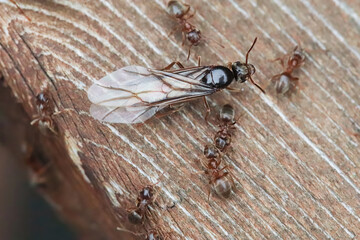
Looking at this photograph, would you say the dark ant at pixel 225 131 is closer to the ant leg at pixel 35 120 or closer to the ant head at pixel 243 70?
the ant head at pixel 243 70

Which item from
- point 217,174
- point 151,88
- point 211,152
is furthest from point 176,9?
point 217,174

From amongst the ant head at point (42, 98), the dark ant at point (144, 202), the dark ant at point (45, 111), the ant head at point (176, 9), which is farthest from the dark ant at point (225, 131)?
the ant head at point (42, 98)

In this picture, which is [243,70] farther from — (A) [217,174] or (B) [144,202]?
(B) [144,202]

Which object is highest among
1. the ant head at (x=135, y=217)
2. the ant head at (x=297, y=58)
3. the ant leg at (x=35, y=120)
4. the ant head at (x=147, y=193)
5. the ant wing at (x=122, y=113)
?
the ant leg at (x=35, y=120)

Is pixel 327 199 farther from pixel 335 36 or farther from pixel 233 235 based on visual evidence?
pixel 335 36

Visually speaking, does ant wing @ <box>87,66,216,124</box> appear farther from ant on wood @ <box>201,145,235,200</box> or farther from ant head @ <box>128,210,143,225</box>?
ant head @ <box>128,210,143,225</box>

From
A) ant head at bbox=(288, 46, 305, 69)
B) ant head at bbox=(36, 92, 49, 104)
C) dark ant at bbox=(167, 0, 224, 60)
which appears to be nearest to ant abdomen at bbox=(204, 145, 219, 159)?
dark ant at bbox=(167, 0, 224, 60)
